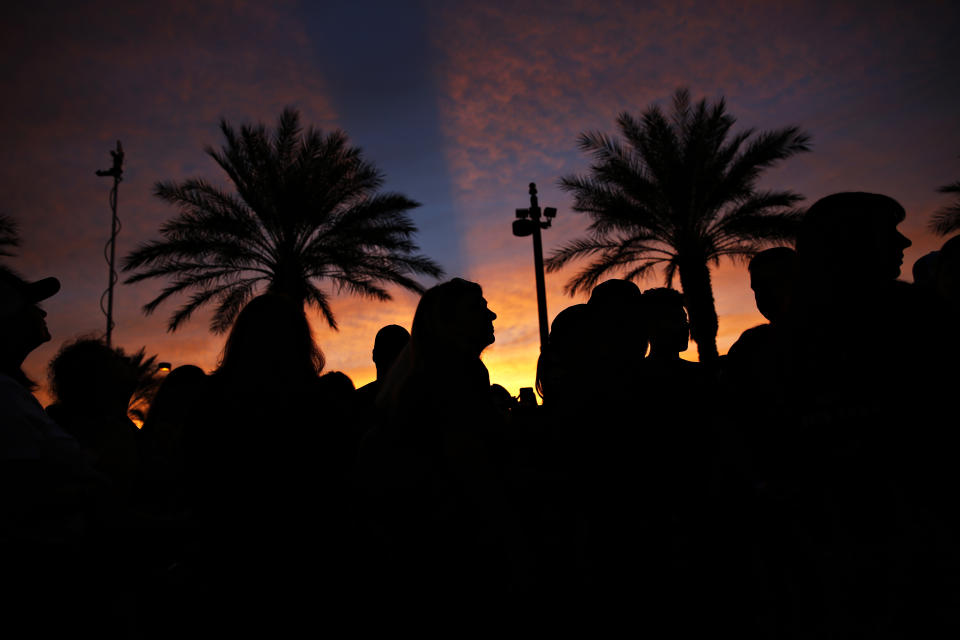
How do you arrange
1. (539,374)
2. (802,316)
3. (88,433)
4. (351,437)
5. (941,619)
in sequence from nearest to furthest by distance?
(941,619), (802,316), (351,437), (88,433), (539,374)

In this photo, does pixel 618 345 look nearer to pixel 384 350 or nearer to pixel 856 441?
pixel 856 441

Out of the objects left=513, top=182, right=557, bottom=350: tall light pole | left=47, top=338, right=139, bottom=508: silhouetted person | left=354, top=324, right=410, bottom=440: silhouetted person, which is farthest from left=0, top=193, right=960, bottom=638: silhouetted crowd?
left=513, top=182, right=557, bottom=350: tall light pole

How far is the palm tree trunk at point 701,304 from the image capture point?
556 inches

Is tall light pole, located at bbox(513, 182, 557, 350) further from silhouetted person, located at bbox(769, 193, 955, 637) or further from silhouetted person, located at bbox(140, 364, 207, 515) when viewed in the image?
silhouetted person, located at bbox(769, 193, 955, 637)

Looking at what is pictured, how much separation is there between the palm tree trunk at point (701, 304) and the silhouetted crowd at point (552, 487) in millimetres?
12698

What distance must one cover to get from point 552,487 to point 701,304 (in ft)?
44.2

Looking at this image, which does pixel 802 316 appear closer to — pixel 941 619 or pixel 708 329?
pixel 941 619

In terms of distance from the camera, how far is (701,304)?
14.3 metres

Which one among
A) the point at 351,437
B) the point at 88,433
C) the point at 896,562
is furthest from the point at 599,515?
the point at 88,433

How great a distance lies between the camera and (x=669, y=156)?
1399cm

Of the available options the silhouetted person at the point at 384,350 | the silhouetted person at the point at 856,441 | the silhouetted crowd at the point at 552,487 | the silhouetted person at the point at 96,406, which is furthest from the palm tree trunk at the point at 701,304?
the silhouetted person at the point at 96,406

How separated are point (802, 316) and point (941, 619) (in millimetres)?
775

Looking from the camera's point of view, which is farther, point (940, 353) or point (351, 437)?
point (351, 437)

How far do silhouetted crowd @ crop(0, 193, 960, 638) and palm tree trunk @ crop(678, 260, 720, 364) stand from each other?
12.7 m
